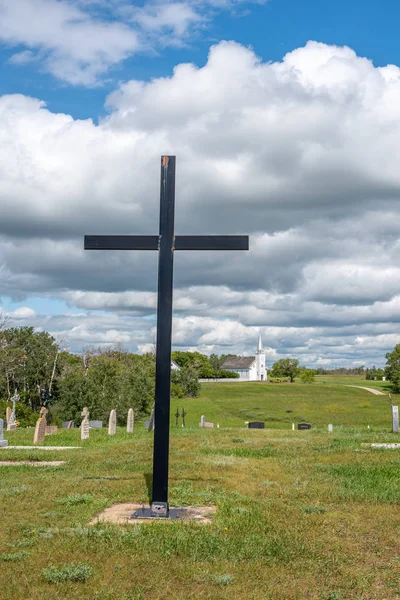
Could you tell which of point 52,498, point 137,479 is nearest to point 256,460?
point 137,479

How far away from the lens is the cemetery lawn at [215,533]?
5.36 meters

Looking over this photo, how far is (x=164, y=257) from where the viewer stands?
867cm

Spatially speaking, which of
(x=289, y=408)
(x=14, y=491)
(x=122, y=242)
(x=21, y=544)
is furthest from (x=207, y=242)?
(x=289, y=408)

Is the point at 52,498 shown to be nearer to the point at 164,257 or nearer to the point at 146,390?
the point at 164,257

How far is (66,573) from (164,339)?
11.8 feet

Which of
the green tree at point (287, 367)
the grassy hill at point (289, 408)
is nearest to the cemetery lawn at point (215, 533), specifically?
the grassy hill at point (289, 408)

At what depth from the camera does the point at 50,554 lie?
6.17m

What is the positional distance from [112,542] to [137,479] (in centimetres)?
448

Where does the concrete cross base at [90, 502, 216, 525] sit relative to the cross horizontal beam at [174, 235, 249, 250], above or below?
below

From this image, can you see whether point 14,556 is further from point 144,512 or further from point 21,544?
point 144,512

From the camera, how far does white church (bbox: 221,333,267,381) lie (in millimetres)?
153625

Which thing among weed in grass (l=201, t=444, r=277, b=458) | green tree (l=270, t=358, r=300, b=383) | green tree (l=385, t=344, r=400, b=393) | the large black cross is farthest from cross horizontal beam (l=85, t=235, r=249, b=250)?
green tree (l=270, t=358, r=300, b=383)

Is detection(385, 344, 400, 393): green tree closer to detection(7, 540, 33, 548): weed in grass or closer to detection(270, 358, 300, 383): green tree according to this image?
detection(270, 358, 300, 383): green tree

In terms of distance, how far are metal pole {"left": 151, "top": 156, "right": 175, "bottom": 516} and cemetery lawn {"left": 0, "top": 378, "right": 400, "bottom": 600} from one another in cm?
85
